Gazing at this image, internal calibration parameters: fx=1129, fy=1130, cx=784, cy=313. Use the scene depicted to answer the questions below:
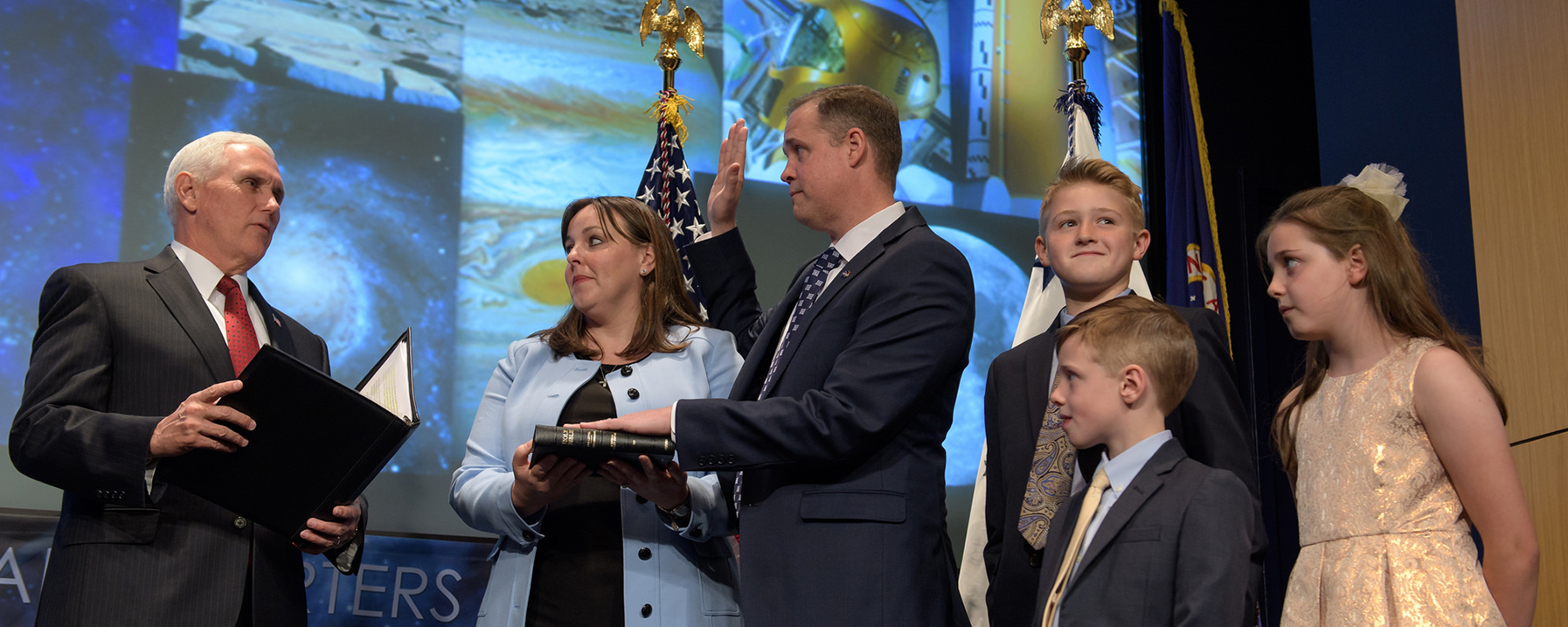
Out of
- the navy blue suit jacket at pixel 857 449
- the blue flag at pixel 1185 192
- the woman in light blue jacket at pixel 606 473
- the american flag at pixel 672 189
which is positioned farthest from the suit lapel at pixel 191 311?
the blue flag at pixel 1185 192

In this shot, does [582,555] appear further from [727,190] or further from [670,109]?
[670,109]

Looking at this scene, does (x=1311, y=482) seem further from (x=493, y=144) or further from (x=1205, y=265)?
(x=493, y=144)

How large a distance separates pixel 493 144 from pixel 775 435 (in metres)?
2.65

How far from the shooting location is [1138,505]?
164cm

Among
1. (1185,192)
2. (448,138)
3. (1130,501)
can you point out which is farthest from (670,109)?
(1130,501)

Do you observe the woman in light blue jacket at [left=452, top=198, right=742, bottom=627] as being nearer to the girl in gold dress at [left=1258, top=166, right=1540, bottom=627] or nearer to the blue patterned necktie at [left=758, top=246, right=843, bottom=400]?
the blue patterned necktie at [left=758, top=246, right=843, bottom=400]

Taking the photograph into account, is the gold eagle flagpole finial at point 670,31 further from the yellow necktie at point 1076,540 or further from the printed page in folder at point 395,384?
the yellow necktie at point 1076,540

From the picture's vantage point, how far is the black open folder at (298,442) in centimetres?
190

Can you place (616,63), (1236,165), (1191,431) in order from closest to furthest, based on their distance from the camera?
1. (1191,431)
2. (616,63)
3. (1236,165)

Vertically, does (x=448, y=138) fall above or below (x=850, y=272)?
above

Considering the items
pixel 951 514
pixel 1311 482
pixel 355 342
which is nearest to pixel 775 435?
pixel 1311 482

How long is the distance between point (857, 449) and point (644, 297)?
85 cm

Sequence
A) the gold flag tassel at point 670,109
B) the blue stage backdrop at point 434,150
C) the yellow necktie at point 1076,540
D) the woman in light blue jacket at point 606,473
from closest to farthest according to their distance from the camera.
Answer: the yellow necktie at point 1076,540 → the woman in light blue jacket at point 606,473 → the blue stage backdrop at point 434,150 → the gold flag tassel at point 670,109

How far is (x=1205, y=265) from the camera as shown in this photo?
4387 millimetres
